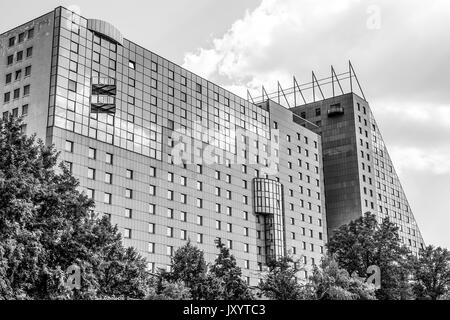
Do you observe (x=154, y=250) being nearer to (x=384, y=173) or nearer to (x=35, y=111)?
(x=35, y=111)

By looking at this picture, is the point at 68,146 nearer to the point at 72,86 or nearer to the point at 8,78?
the point at 72,86

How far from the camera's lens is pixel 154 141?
94375 mm

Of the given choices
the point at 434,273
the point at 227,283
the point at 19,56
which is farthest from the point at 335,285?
the point at 19,56

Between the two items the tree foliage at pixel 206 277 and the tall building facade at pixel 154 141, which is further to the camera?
the tall building facade at pixel 154 141

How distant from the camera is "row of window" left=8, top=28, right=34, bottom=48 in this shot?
86.1 meters

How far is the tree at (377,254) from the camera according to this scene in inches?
2542

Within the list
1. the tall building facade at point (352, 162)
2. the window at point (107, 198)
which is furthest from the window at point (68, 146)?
the tall building facade at point (352, 162)

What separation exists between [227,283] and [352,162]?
94100mm

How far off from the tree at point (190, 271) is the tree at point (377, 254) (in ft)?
48.7

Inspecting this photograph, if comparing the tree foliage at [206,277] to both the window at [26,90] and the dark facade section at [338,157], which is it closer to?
the window at [26,90]

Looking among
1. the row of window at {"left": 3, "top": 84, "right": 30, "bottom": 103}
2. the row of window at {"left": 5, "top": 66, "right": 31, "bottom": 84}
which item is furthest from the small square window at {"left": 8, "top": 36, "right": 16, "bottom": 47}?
the row of window at {"left": 3, "top": 84, "right": 30, "bottom": 103}

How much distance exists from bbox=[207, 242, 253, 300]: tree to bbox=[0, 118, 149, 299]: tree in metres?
14.2
